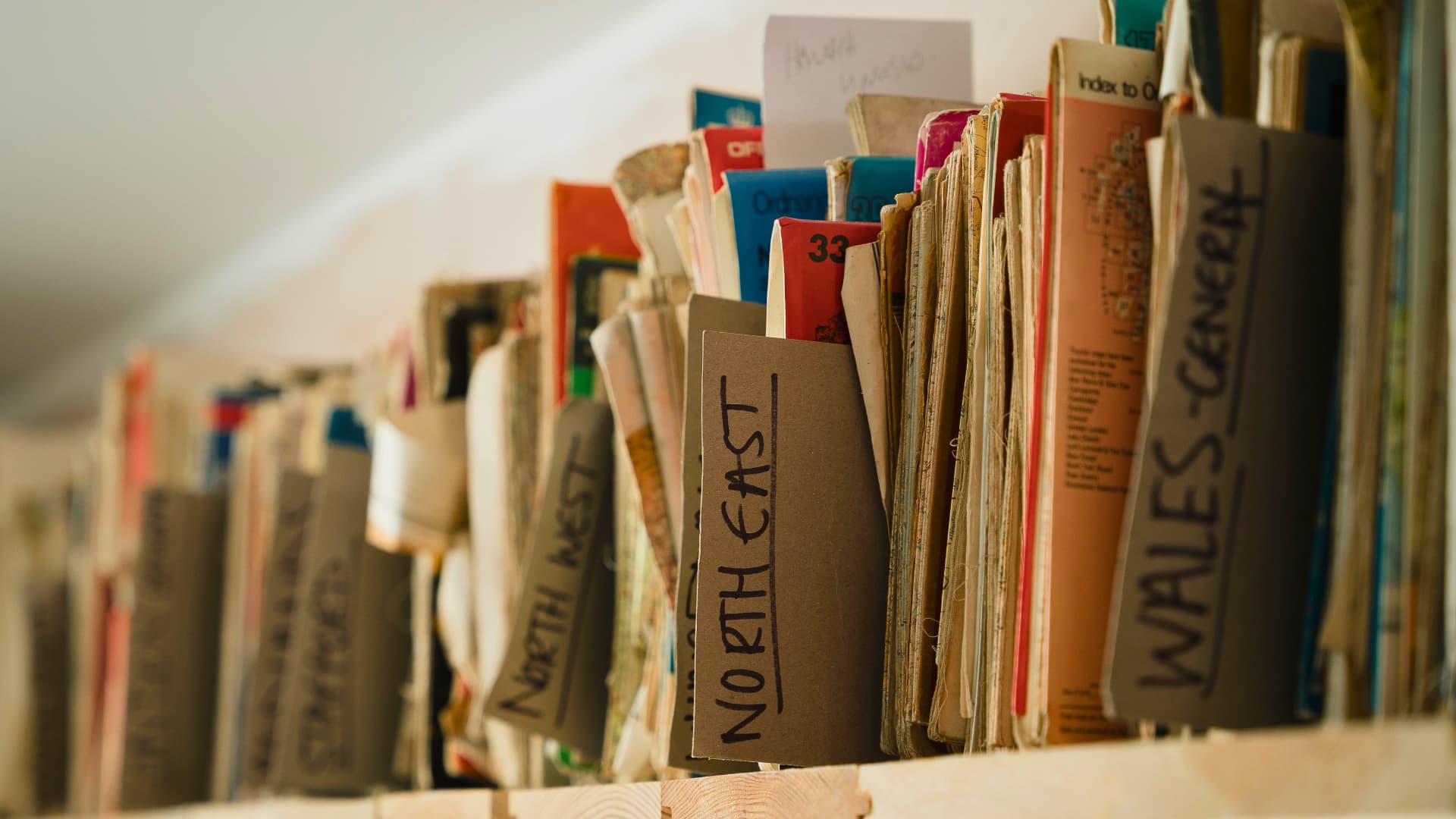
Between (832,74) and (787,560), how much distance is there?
1.10ft

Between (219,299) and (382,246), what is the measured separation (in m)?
0.64

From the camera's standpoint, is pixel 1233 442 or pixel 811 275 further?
pixel 811 275

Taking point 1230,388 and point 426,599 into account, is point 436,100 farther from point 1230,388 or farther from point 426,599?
point 1230,388

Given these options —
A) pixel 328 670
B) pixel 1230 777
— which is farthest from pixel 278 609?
pixel 1230 777

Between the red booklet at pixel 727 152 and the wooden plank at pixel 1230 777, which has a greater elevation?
the red booklet at pixel 727 152

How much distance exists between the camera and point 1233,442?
1.53ft

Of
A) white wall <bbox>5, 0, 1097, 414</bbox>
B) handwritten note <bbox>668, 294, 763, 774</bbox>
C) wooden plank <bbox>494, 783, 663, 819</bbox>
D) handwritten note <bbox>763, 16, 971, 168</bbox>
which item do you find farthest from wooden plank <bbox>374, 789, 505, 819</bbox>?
white wall <bbox>5, 0, 1097, 414</bbox>

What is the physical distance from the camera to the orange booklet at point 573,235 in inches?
39.6

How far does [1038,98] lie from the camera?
0.61 metres

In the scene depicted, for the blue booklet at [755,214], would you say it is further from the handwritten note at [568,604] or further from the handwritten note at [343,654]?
the handwritten note at [343,654]

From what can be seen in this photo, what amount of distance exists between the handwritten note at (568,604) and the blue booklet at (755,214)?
201mm

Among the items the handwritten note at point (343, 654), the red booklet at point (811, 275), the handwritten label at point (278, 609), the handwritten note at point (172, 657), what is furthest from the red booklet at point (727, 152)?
the handwritten note at point (172, 657)

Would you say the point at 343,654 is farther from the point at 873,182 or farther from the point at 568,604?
the point at 873,182

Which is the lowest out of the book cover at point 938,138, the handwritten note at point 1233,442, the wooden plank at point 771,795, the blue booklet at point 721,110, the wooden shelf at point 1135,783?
the wooden plank at point 771,795
